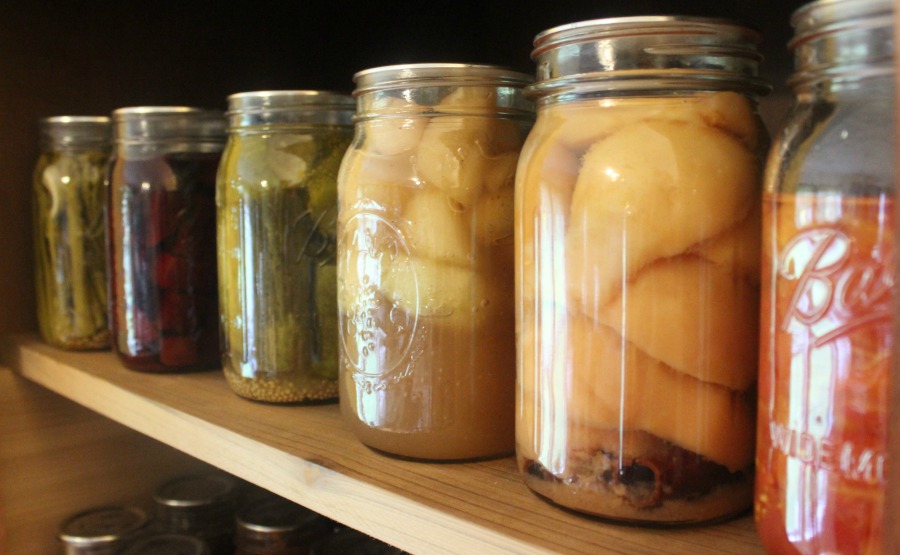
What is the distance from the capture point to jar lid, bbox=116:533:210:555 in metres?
0.87

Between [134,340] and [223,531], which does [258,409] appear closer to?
[134,340]

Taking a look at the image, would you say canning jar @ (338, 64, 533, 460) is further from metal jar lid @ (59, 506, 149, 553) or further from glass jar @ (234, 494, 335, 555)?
metal jar lid @ (59, 506, 149, 553)

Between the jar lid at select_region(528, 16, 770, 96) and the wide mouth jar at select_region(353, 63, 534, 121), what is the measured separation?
98 mm

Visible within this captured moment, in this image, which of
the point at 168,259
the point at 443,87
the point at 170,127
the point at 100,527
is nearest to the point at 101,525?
the point at 100,527

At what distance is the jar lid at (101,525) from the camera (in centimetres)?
90

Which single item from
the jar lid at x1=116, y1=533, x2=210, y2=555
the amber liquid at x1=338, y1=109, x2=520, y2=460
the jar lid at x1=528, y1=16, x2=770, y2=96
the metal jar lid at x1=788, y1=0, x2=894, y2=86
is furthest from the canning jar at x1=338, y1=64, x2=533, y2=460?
the jar lid at x1=116, y1=533, x2=210, y2=555

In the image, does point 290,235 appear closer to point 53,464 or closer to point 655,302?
point 655,302

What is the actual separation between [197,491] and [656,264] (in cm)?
75

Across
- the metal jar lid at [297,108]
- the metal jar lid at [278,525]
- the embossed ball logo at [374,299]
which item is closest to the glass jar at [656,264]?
the embossed ball logo at [374,299]

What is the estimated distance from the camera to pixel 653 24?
0.41 metres

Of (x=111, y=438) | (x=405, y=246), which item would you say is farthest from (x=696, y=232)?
(x=111, y=438)

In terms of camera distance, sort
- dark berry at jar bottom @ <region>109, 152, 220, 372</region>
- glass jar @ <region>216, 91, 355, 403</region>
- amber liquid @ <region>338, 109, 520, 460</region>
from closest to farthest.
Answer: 1. amber liquid @ <region>338, 109, 520, 460</region>
2. glass jar @ <region>216, 91, 355, 403</region>
3. dark berry at jar bottom @ <region>109, 152, 220, 372</region>

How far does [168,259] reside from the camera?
79cm

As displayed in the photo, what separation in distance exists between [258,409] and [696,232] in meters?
0.40
